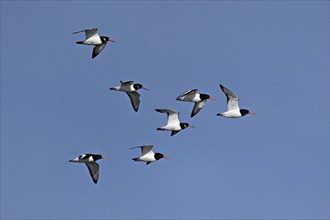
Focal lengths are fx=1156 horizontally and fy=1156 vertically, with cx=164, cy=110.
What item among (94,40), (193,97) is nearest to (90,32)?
(94,40)

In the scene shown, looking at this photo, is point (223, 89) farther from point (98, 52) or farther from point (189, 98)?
point (98, 52)

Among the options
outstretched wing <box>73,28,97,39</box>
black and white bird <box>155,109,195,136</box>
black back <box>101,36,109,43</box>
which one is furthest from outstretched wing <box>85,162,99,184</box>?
outstretched wing <box>73,28,97,39</box>

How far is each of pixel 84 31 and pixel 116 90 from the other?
6.06 meters

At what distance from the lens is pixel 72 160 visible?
316ft

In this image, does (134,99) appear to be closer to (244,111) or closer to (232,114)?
(232,114)

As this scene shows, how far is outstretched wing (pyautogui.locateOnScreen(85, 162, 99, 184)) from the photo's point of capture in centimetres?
9888

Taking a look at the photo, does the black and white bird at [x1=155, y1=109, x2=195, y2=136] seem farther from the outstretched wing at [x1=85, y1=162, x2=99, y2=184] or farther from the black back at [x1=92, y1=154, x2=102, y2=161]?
the outstretched wing at [x1=85, y1=162, x2=99, y2=184]

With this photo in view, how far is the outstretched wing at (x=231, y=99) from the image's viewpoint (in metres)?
98.2

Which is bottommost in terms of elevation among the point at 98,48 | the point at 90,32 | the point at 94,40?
the point at 98,48

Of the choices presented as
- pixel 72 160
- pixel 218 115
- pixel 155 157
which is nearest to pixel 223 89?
pixel 218 115

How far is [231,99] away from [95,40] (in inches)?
499

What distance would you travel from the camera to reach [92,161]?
323 ft

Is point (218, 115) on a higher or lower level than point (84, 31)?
lower

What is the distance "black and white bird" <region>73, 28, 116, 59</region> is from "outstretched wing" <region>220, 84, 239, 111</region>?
10.6 metres
